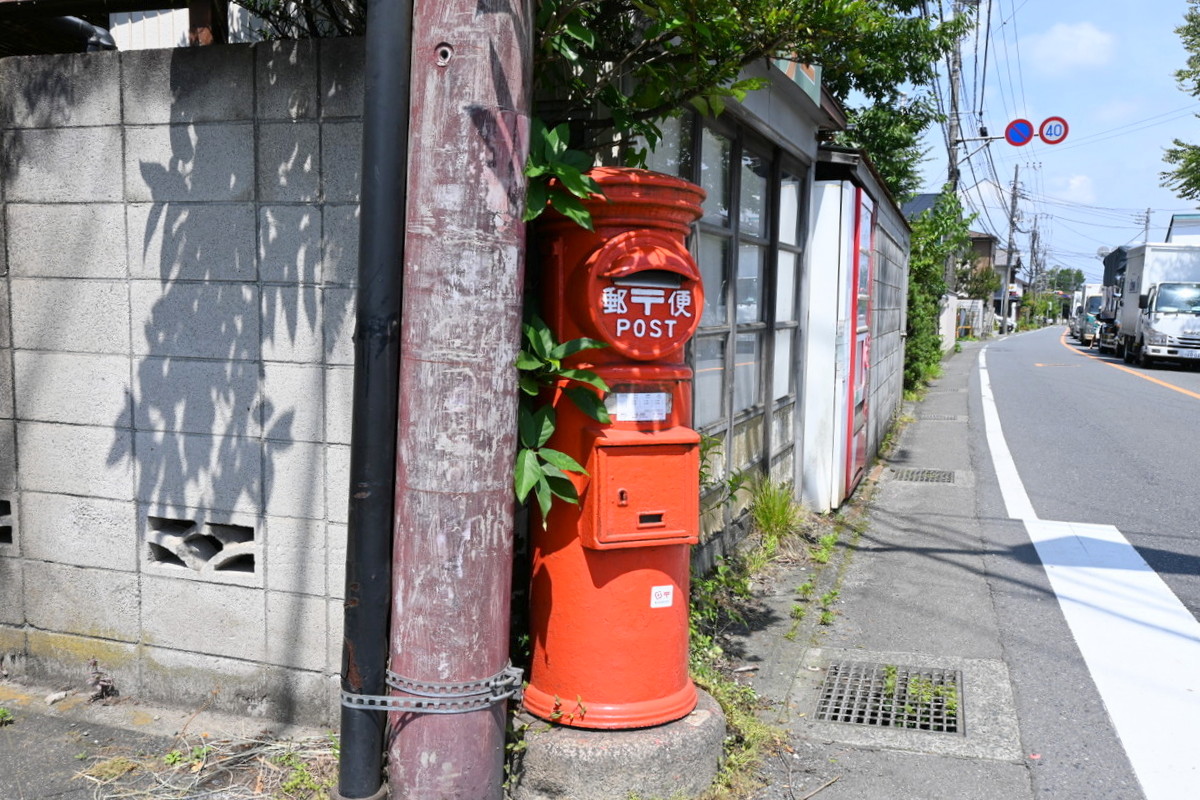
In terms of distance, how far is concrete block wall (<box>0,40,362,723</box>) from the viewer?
142 inches

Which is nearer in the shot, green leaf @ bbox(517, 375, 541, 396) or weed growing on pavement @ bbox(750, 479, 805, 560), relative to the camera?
green leaf @ bbox(517, 375, 541, 396)

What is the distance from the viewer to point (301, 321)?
3639 millimetres

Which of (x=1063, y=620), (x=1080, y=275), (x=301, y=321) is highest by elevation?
(x=1080, y=275)

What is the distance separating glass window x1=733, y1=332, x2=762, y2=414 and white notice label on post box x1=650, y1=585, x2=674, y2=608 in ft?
9.27

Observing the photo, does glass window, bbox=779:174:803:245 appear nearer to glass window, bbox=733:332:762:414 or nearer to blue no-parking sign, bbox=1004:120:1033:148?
glass window, bbox=733:332:762:414

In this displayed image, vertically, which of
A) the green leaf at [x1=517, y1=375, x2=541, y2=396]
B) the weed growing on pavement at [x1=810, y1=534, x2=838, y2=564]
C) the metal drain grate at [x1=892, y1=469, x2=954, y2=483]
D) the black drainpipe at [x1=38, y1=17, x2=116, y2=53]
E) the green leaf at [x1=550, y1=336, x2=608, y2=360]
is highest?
the black drainpipe at [x1=38, y1=17, x2=116, y2=53]

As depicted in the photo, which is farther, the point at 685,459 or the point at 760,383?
the point at 760,383

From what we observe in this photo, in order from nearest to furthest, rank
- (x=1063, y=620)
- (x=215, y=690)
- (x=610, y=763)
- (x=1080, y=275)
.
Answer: (x=610, y=763)
(x=215, y=690)
(x=1063, y=620)
(x=1080, y=275)

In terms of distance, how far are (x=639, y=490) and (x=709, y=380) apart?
2.45m

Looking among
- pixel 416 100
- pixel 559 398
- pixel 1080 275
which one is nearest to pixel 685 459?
pixel 559 398

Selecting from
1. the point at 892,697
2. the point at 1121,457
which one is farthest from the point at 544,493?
the point at 1121,457

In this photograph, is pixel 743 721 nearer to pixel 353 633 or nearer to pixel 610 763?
pixel 610 763

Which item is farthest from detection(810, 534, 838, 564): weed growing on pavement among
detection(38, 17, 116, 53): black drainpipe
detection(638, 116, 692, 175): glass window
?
detection(38, 17, 116, 53): black drainpipe

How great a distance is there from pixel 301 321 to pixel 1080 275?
165m
